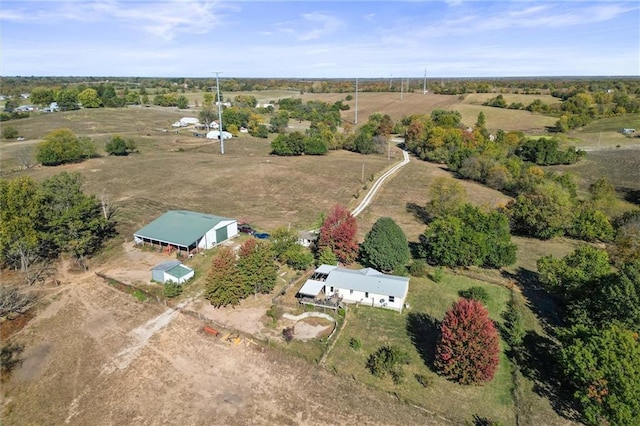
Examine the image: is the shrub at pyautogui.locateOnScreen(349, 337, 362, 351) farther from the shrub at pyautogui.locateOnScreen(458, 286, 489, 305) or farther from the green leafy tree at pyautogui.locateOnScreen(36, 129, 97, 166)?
the green leafy tree at pyautogui.locateOnScreen(36, 129, 97, 166)

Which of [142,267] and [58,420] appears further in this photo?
[142,267]

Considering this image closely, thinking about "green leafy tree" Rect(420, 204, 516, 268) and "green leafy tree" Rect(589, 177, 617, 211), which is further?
"green leafy tree" Rect(589, 177, 617, 211)

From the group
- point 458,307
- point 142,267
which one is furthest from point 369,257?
point 142,267

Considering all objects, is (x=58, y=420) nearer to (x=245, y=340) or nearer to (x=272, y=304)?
(x=245, y=340)

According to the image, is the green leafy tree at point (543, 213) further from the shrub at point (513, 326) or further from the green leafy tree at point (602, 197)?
the shrub at point (513, 326)

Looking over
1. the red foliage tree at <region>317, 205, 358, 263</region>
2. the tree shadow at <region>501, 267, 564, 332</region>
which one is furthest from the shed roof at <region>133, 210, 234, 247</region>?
the tree shadow at <region>501, 267, 564, 332</region>
